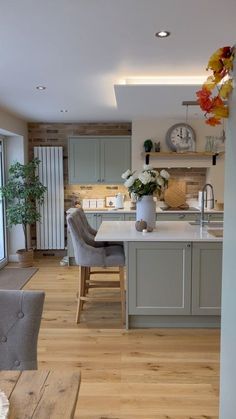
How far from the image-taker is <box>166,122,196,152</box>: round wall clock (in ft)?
19.1

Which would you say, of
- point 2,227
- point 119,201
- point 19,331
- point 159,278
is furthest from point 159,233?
point 2,227

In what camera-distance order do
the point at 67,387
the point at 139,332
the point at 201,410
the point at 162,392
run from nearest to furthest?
the point at 67,387 < the point at 201,410 < the point at 162,392 < the point at 139,332

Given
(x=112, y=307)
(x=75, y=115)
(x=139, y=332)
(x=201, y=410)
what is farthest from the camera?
(x=75, y=115)

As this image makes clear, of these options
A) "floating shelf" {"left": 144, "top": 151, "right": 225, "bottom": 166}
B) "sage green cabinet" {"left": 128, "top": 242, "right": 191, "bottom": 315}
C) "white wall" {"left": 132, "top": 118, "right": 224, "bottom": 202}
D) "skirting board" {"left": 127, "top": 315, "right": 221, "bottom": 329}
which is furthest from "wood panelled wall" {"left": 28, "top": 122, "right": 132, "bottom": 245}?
"skirting board" {"left": 127, "top": 315, "right": 221, "bottom": 329}

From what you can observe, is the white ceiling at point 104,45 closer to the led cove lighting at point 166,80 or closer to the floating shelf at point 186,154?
the led cove lighting at point 166,80

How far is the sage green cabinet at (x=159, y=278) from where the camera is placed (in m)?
3.38

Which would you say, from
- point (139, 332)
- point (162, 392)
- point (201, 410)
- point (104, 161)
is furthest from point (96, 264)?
point (104, 161)

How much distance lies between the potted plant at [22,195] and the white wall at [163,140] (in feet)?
5.56

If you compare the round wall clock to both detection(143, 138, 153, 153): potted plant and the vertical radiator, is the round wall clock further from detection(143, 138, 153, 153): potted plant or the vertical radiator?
the vertical radiator

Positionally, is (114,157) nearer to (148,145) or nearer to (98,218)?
(148,145)

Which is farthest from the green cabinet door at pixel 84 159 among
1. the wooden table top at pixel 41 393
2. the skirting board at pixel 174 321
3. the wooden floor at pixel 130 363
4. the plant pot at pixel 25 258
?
the wooden table top at pixel 41 393

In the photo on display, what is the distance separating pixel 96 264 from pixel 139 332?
774 millimetres

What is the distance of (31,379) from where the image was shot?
1306 mm

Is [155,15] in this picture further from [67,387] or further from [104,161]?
[104,161]
